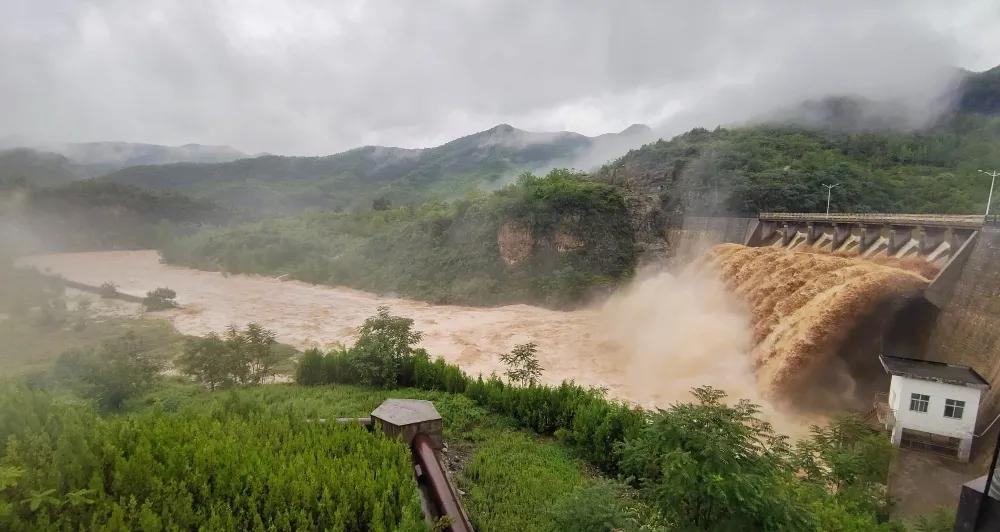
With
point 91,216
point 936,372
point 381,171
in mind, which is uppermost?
point 381,171

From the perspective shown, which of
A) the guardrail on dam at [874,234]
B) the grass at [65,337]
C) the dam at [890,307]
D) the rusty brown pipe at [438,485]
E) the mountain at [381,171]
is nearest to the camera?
the rusty brown pipe at [438,485]

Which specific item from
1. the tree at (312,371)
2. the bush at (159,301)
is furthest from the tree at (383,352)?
the bush at (159,301)

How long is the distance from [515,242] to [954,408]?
116 ft

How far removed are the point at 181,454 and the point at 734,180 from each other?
50939 millimetres

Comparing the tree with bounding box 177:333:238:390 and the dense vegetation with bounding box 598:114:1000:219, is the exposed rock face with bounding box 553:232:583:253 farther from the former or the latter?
the tree with bounding box 177:333:238:390

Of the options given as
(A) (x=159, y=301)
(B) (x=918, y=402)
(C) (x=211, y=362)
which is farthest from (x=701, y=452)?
(A) (x=159, y=301)

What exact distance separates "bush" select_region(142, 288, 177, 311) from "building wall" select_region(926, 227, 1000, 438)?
4913 centimetres

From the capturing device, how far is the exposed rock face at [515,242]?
151ft

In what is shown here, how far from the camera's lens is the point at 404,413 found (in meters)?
9.20

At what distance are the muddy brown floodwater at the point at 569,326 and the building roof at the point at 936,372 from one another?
6.16m

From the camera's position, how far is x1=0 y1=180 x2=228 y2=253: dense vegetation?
194ft

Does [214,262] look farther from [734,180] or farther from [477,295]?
[734,180]

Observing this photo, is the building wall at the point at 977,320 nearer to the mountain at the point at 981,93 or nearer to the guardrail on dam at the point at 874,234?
the guardrail on dam at the point at 874,234

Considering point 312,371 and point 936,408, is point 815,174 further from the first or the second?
point 312,371
